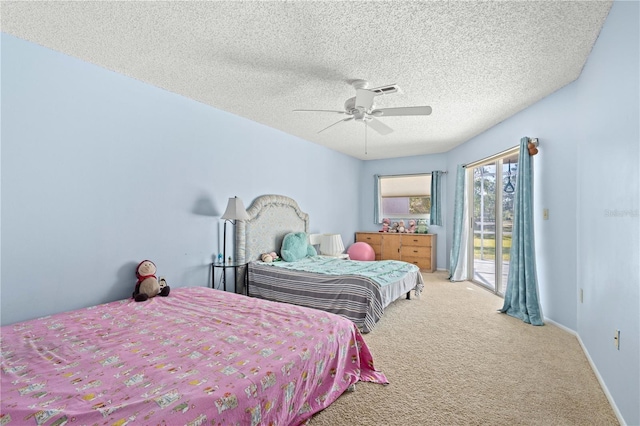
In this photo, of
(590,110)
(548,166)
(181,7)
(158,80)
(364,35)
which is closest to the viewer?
(181,7)

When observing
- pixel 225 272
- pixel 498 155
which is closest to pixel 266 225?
pixel 225 272

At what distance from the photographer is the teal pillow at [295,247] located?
4.39 m

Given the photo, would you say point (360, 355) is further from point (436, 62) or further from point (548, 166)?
point (548, 166)

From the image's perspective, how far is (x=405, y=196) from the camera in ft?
22.7

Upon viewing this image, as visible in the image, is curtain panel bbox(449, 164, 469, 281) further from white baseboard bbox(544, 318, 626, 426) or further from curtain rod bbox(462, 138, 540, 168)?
white baseboard bbox(544, 318, 626, 426)

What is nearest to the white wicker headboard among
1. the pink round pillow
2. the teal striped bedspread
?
the teal striped bedspread

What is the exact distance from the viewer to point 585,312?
Answer: 2.61 meters

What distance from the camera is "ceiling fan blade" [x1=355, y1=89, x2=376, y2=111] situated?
272 centimetres

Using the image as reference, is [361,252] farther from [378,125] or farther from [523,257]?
[378,125]

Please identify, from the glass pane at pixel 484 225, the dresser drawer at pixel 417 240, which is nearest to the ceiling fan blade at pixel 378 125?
the glass pane at pixel 484 225

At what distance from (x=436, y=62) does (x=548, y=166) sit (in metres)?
1.90

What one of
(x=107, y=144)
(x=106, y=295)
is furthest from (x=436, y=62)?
(x=106, y=295)

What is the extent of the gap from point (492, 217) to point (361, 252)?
2.50 meters

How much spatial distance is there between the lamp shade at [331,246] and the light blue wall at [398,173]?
2138mm
